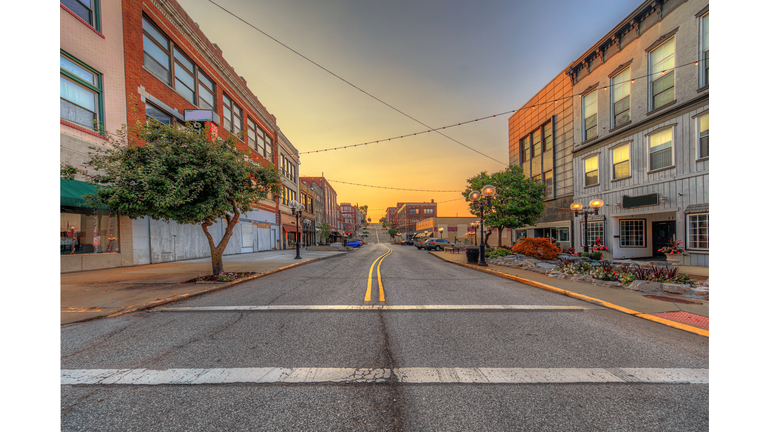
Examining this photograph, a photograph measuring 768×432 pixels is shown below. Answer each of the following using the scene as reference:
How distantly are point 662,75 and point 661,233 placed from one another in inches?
371

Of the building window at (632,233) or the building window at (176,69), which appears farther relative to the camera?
the building window at (632,233)

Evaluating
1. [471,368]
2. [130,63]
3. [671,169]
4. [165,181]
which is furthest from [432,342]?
[130,63]

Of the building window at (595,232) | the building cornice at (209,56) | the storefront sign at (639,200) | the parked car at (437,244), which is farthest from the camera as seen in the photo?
the parked car at (437,244)

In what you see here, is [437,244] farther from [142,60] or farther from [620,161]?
[142,60]

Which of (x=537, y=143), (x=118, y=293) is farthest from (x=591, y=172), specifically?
(x=118, y=293)

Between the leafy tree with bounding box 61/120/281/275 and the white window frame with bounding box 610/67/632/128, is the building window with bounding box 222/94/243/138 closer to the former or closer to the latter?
the leafy tree with bounding box 61/120/281/275

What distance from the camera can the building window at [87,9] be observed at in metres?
11.0

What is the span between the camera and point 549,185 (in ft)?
75.1

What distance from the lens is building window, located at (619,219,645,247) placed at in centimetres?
1675

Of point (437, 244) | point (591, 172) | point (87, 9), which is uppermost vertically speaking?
point (87, 9)

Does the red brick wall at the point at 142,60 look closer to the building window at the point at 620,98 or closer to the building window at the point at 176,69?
the building window at the point at 176,69

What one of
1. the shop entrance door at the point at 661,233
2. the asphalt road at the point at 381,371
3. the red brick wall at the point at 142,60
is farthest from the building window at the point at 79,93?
the shop entrance door at the point at 661,233

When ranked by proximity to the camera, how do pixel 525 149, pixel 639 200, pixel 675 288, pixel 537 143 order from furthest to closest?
pixel 525 149 → pixel 537 143 → pixel 639 200 → pixel 675 288

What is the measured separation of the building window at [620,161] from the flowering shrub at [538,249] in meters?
7.79
